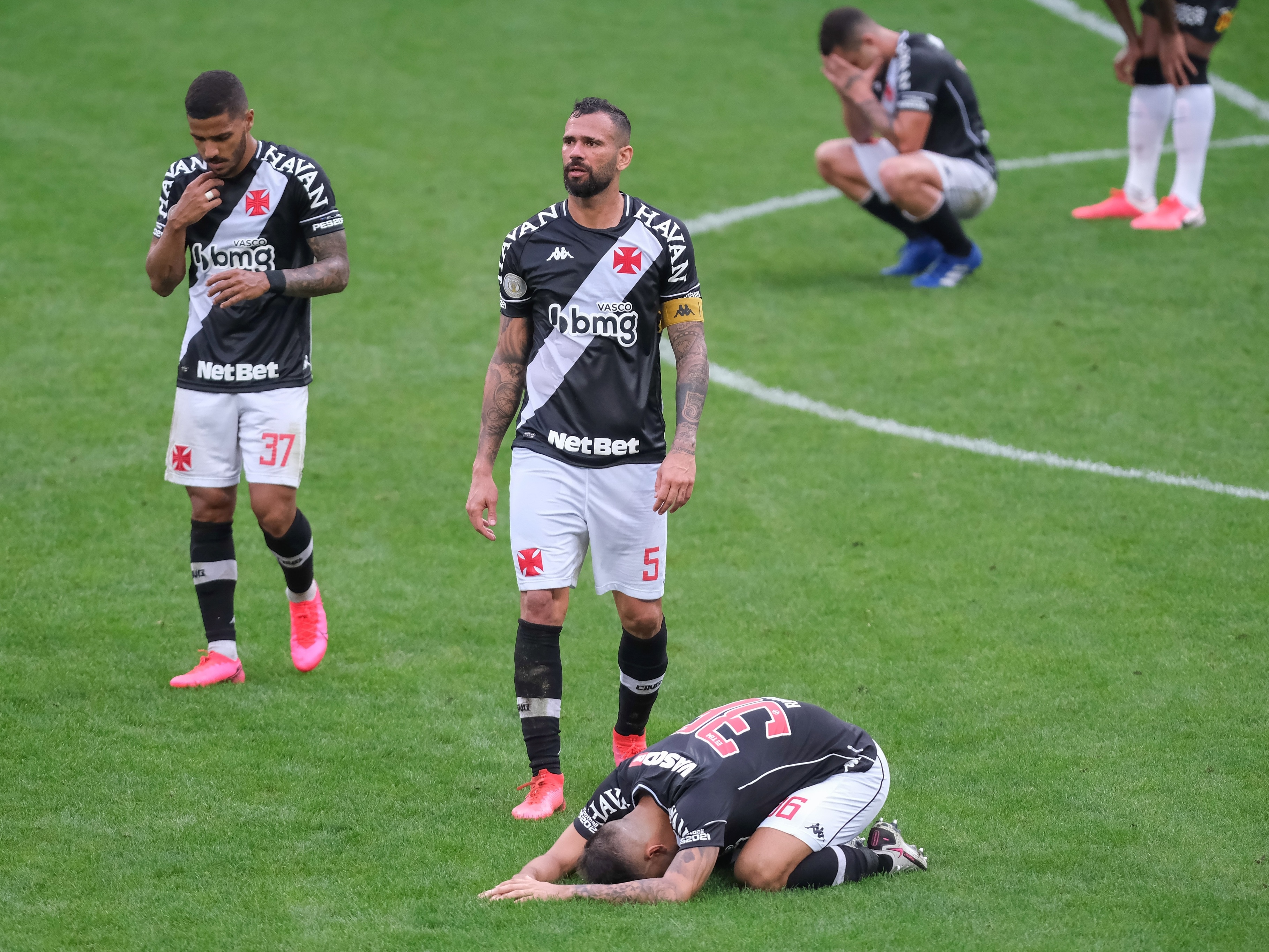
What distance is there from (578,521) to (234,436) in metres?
1.96

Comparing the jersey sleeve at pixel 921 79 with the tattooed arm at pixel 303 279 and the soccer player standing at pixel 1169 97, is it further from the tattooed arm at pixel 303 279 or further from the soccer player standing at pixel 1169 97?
the tattooed arm at pixel 303 279

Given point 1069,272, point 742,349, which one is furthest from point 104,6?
point 1069,272

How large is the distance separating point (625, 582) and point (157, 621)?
2873 millimetres

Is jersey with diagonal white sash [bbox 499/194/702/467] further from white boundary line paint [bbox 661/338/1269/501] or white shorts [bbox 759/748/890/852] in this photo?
white boundary line paint [bbox 661/338/1269/501]

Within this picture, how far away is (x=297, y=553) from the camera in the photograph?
7.01 meters

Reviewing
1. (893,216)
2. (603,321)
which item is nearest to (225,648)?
(603,321)

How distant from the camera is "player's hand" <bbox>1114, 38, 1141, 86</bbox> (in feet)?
43.3

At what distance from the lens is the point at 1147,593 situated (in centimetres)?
760

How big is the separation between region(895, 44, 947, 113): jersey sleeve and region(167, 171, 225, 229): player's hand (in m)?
7.08

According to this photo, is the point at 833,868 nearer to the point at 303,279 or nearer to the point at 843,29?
the point at 303,279

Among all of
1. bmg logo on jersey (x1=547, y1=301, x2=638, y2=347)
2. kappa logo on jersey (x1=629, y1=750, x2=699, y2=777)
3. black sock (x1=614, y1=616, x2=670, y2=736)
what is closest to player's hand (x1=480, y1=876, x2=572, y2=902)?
kappa logo on jersey (x1=629, y1=750, x2=699, y2=777)

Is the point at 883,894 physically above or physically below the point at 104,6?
below

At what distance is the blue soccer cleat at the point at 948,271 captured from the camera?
12.4 metres

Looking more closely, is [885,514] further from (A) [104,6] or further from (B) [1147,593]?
(A) [104,6]
